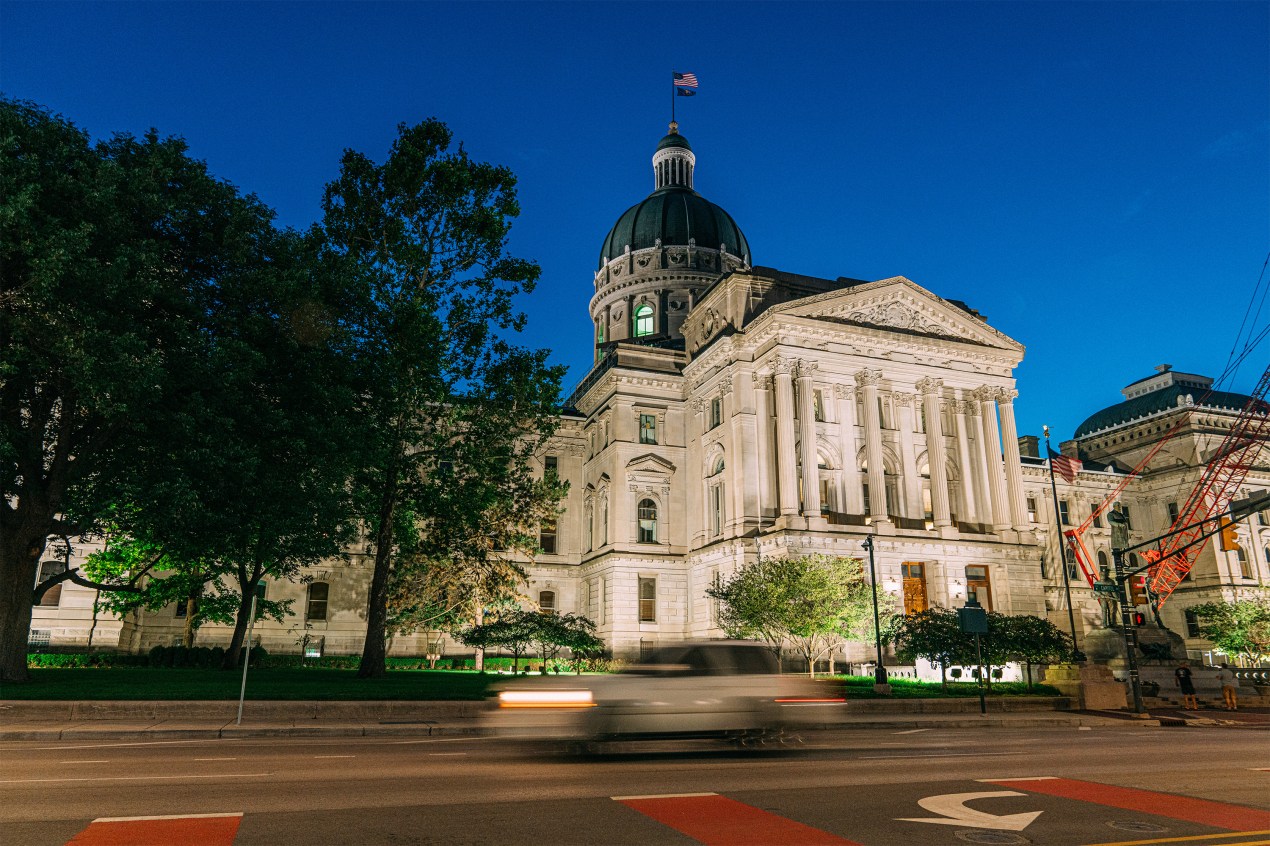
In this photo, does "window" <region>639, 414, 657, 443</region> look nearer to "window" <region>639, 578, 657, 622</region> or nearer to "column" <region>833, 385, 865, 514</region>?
"window" <region>639, 578, 657, 622</region>

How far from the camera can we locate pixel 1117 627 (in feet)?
115

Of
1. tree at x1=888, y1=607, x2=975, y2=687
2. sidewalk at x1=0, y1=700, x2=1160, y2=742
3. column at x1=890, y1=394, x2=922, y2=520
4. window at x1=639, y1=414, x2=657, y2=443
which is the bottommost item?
sidewalk at x1=0, y1=700, x2=1160, y2=742

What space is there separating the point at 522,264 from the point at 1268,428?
68.2m

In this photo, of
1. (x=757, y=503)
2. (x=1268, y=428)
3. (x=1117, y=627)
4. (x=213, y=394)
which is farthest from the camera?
(x=1268, y=428)

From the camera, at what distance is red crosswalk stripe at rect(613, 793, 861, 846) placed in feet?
24.4

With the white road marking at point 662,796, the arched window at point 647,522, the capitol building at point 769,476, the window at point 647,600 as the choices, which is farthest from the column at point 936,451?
the white road marking at point 662,796

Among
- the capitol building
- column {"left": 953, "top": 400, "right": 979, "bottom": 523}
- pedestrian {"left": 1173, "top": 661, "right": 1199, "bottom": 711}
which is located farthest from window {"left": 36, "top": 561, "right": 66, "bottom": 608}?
pedestrian {"left": 1173, "top": 661, "right": 1199, "bottom": 711}

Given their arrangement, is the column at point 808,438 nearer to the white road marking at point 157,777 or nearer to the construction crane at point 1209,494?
the construction crane at point 1209,494

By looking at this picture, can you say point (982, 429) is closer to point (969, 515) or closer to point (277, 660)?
point (969, 515)

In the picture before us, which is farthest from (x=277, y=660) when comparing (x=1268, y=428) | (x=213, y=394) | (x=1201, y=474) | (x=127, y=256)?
(x=1268, y=428)

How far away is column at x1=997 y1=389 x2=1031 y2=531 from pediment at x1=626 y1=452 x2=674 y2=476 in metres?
21.2

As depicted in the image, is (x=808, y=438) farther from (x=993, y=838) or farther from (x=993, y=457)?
(x=993, y=838)

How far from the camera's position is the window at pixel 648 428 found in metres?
56.0

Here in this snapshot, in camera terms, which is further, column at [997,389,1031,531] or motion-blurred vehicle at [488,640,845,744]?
column at [997,389,1031,531]
